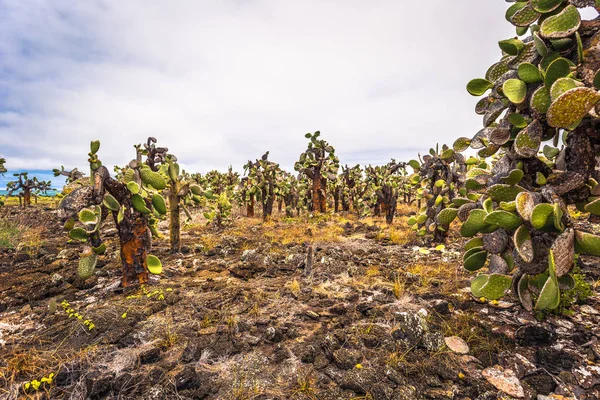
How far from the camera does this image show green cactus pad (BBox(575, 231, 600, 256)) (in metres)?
1.81

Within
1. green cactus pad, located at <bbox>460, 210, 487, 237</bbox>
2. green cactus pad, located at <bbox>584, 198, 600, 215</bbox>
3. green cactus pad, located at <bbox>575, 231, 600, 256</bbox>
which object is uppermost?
green cactus pad, located at <bbox>584, 198, 600, 215</bbox>

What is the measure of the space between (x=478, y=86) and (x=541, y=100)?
1.79ft

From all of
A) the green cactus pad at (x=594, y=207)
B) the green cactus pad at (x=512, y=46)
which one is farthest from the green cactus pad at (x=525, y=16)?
the green cactus pad at (x=594, y=207)

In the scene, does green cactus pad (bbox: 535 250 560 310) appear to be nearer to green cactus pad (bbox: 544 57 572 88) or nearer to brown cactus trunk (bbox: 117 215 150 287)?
green cactus pad (bbox: 544 57 572 88)

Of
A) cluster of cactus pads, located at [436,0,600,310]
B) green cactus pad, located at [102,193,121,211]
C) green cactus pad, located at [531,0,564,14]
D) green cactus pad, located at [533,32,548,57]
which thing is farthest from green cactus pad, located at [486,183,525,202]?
green cactus pad, located at [102,193,121,211]

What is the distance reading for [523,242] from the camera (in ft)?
6.51

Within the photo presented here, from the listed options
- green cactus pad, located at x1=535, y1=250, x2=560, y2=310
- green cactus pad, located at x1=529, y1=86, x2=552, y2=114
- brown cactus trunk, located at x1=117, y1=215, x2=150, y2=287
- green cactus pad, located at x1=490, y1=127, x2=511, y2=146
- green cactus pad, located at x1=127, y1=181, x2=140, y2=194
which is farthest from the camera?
brown cactus trunk, located at x1=117, y1=215, x2=150, y2=287

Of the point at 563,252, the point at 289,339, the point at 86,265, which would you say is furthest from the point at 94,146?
the point at 563,252

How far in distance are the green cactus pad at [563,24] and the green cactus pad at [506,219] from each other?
1.23 m

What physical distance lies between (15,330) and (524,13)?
6.00 metres

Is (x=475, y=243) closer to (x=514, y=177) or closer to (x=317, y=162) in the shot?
(x=514, y=177)

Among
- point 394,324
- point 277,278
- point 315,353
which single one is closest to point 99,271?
point 277,278

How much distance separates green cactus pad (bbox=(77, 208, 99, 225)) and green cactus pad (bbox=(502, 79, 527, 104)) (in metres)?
4.38

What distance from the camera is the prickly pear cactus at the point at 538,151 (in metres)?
1.81
